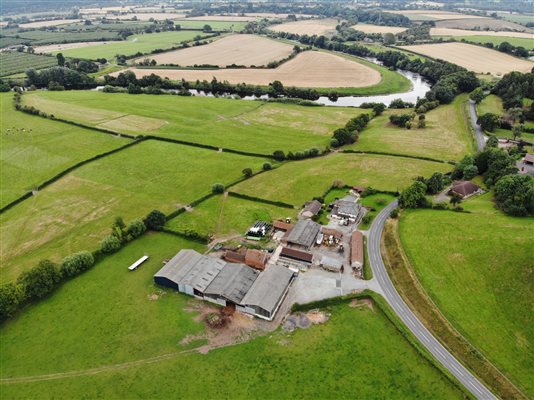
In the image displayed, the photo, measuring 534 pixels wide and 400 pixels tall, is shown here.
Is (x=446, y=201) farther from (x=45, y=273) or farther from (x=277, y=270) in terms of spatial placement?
(x=45, y=273)

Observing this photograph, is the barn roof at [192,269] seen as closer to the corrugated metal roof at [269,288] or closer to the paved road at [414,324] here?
the corrugated metal roof at [269,288]

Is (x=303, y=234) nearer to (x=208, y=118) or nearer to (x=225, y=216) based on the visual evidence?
(x=225, y=216)

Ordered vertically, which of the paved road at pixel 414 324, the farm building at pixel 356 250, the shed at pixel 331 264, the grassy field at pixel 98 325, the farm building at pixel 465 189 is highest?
the farm building at pixel 465 189

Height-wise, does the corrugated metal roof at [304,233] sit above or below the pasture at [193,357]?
above

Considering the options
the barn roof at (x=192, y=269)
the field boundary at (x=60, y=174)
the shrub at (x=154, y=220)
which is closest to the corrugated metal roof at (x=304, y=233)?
the barn roof at (x=192, y=269)

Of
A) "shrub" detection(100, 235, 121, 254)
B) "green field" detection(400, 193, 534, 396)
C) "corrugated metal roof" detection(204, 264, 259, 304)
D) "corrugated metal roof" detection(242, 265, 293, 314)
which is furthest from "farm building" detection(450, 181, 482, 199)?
"shrub" detection(100, 235, 121, 254)

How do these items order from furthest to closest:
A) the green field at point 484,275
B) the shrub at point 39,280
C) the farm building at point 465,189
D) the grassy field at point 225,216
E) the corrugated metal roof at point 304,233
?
the farm building at point 465,189 → the grassy field at point 225,216 → the corrugated metal roof at point 304,233 → the shrub at point 39,280 → the green field at point 484,275

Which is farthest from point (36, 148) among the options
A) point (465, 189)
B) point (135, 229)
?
point (465, 189)
